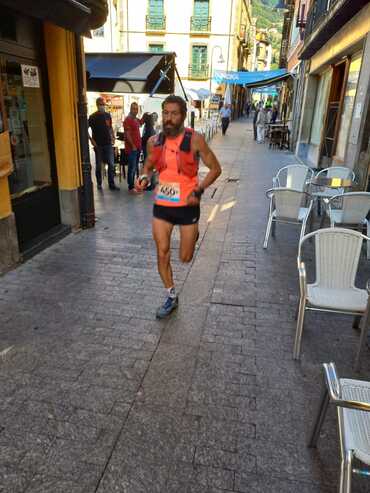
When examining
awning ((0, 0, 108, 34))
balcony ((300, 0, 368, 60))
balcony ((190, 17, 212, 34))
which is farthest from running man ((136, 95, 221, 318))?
balcony ((190, 17, 212, 34))

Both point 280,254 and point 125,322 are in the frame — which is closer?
point 125,322

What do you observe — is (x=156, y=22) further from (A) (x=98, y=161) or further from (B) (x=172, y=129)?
(B) (x=172, y=129)

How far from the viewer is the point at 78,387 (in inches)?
107

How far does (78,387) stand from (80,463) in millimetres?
622

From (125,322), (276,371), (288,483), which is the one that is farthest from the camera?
(125,322)

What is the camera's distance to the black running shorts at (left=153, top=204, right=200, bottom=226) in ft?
10.9

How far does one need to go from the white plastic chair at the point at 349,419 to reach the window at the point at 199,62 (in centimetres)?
3569

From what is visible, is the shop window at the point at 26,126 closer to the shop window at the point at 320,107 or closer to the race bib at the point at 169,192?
the race bib at the point at 169,192

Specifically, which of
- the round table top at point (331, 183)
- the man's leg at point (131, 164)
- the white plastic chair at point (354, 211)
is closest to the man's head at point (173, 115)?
the white plastic chair at point (354, 211)

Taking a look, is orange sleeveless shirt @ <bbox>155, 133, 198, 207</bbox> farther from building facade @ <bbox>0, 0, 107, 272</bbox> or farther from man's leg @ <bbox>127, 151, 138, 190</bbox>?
man's leg @ <bbox>127, 151, 138, 190</bbox>

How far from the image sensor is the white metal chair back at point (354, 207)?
16.1 feet

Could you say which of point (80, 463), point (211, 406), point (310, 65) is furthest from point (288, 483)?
point (310, 65)

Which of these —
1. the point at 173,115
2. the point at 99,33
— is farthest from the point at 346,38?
the point at 99,33

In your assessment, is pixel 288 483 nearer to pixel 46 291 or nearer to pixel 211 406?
pixel 211 406
